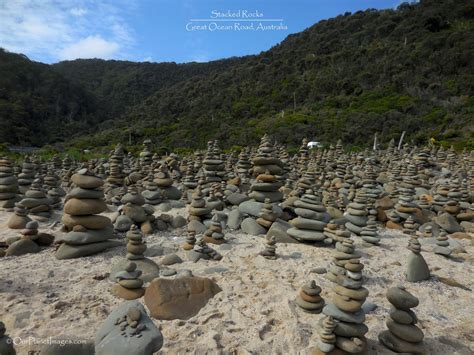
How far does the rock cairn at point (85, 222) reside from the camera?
17.2 feet

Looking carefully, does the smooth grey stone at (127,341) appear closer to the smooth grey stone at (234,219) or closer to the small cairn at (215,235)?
the small cairn at (215,235)

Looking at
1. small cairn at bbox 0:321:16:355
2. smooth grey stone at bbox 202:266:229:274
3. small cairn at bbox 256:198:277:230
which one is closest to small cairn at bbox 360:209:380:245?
small cairn at bbox 256:198:277:230

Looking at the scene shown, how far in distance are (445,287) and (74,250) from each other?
215 inches

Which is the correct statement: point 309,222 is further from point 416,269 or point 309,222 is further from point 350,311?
point 350,311

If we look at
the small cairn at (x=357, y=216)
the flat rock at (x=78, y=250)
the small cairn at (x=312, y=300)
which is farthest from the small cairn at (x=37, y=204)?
the small cairn at (x=357, y=216)

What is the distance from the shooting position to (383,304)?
4043 mm

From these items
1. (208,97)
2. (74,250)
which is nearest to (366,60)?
(208,97)

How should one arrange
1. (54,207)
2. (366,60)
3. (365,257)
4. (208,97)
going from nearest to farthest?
(365,257) < (54,207) < (366,60) < (208,97)

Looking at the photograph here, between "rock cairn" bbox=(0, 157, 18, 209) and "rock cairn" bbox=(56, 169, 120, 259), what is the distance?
11.6 feet

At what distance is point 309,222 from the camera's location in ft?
19.8

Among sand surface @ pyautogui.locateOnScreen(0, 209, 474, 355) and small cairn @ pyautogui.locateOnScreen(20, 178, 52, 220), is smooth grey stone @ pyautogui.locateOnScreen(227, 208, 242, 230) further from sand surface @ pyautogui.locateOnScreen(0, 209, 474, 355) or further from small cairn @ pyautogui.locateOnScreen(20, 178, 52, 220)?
small cairn @ pyautogui.locateOnScreen(20, 178, 52, 220)

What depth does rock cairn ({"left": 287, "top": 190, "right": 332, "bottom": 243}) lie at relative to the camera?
590 cm

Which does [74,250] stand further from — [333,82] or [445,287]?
[333,82]

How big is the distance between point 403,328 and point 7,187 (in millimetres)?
8875
